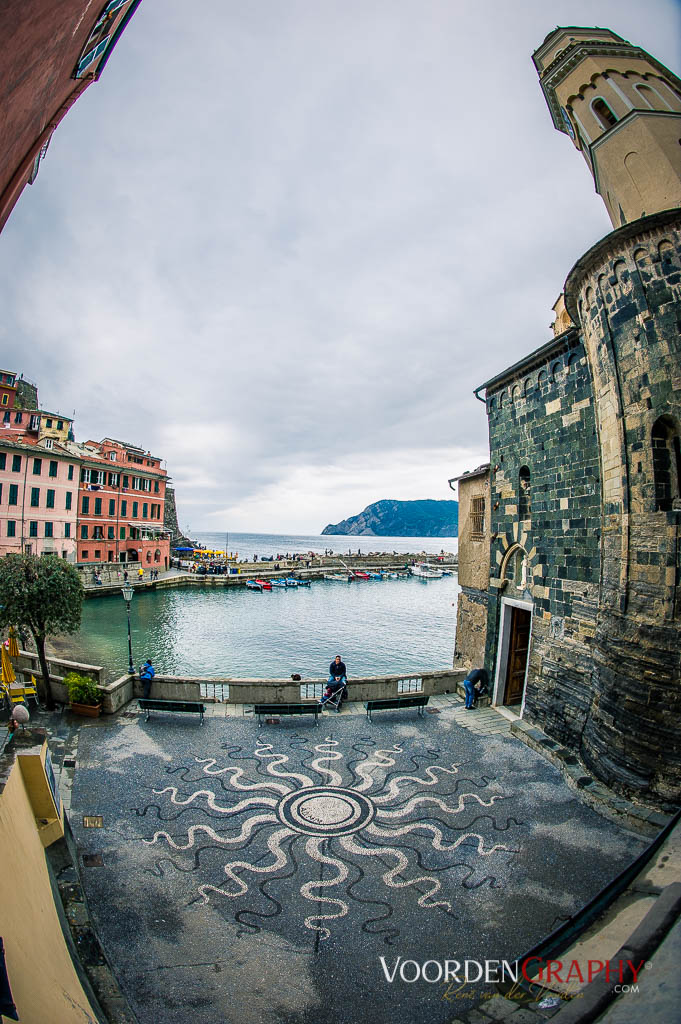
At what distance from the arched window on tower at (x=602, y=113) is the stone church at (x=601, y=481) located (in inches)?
2.3

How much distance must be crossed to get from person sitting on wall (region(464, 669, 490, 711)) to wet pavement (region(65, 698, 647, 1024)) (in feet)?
7.76

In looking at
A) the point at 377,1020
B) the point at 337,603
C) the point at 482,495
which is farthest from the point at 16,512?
the point at 377,1020

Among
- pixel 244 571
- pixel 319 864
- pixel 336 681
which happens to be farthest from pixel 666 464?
pixel 244 571

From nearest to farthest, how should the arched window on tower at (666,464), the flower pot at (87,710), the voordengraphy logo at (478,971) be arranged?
Answer: the voordengraphy logo at (478,971) < the arched window on tower at (666,464) < the flower pot at (87,710)

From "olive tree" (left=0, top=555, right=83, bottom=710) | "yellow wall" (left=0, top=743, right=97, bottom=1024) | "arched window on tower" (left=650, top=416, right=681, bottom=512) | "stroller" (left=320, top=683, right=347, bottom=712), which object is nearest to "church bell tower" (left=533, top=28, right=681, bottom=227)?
"arched window on tower" (left=650, top=416, right=681, bottom=512)

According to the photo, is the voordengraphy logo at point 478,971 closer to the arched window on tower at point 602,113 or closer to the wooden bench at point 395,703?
the wooden bench at point 395,703

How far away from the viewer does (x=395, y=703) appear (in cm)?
1302

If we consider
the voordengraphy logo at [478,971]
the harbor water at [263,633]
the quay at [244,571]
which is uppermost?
the voordengraphy logo at [478,971]

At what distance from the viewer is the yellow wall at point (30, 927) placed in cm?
343

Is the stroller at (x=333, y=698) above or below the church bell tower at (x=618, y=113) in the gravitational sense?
below

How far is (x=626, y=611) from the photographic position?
29.8ft

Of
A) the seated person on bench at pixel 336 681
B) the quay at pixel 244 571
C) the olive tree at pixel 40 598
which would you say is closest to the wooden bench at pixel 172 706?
the olive tree at pixel 40 598

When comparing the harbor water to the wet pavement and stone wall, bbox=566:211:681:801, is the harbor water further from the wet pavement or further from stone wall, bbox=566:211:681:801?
stone wall, bbox=566:211:681:801

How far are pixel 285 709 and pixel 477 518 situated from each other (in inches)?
365
